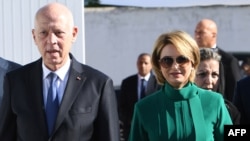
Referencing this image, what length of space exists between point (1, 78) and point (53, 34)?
1.20m

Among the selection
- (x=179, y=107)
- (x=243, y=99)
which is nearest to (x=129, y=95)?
(x=243, y=99)

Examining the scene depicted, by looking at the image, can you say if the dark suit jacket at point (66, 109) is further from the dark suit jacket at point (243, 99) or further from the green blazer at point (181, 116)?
the dark suit jacket at point (243, 99)

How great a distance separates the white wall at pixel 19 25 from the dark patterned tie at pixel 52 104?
231cm

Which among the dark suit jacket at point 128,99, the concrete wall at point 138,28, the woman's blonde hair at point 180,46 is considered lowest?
the dark suit jacket at point 128,99

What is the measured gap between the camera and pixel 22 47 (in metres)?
7.44

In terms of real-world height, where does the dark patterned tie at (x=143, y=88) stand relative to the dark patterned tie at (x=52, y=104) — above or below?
below

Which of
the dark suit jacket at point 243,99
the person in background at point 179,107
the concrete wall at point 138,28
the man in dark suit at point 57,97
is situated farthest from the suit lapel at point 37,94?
the concrete wall at point 138,28

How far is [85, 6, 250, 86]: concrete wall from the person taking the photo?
19.4 meters

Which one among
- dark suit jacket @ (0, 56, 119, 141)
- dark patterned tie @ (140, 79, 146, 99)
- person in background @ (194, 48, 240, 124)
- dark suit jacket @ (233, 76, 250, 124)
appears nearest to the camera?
dark suit jacket @ (0, 56, 119, 141)

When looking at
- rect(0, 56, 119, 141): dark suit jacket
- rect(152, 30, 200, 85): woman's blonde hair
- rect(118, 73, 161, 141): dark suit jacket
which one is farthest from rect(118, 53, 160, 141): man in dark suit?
rect(152, 30, 200, 85): woman's blonde hair

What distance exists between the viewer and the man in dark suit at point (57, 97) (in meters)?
5.00

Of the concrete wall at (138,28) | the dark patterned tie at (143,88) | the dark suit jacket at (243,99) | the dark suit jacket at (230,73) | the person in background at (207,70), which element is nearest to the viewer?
the dark suit jacket at (243,99)

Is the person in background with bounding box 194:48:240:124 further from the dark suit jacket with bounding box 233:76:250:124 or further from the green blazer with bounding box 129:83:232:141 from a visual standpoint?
the green blazer with bounding box 129:83:232:141

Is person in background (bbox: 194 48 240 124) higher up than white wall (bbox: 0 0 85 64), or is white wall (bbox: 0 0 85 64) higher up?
white wall (bbox: 0 0 85 64)
